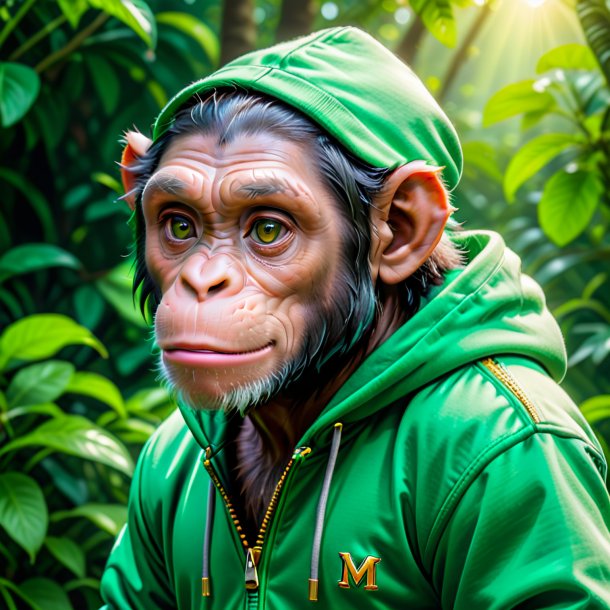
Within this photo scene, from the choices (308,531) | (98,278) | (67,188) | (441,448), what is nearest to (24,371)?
(98,278)

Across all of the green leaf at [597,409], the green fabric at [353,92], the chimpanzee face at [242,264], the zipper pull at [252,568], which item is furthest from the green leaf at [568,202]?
the zipper pull at [252,568]

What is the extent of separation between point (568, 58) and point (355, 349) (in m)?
1.32

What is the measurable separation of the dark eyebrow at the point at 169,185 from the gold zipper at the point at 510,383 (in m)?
0.47

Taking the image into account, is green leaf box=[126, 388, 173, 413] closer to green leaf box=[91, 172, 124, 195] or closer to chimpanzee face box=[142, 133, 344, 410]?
green leaf box=[91, 172, 124, 195]

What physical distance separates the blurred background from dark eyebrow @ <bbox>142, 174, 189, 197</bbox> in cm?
87

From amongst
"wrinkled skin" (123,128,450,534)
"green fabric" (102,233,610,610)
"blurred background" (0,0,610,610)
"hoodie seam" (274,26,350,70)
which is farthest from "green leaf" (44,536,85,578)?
"hoodie seam" (274,26,350,70)

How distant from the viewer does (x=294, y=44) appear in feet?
4.34

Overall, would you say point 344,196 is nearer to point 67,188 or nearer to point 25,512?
point 25,512

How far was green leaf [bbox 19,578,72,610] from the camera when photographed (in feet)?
7.46

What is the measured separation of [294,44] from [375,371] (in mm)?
486

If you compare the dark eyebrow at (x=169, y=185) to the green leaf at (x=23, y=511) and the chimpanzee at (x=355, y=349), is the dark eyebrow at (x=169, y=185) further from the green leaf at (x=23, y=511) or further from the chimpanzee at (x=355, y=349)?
the green leaf at (x=23, y=511)

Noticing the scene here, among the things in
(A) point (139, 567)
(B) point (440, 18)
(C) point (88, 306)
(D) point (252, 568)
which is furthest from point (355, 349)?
(C) point (88, 306)

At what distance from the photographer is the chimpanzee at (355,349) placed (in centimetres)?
113

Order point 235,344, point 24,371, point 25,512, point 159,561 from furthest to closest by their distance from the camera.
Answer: point 24,371 → point 25,512 → point 159,561 → point 235,344
